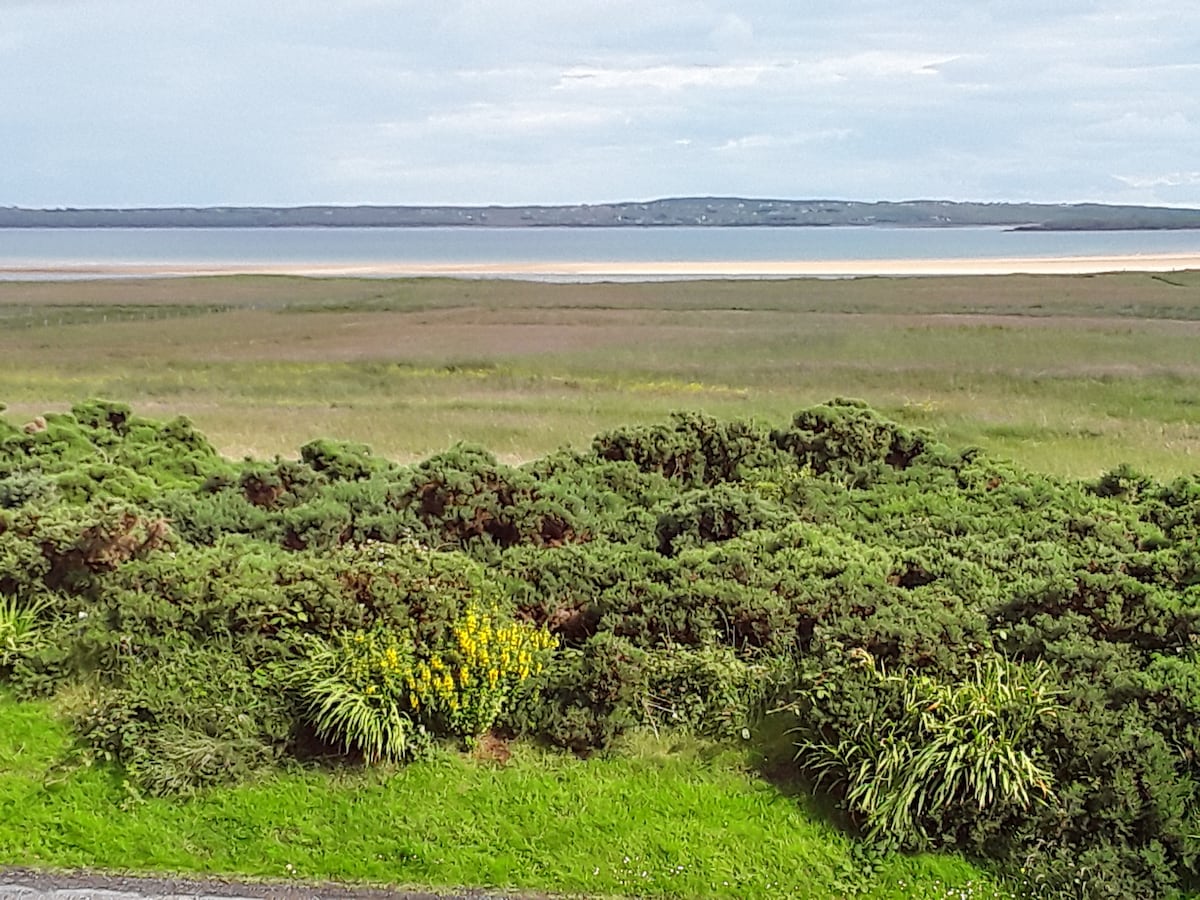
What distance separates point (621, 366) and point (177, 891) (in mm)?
22920

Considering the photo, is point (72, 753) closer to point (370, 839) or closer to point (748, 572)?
point (370, 839)

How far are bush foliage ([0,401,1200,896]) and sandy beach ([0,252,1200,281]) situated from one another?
55.9 m

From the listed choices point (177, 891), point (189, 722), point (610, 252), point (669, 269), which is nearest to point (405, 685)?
point (189, 722)

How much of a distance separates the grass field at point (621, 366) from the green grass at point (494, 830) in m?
11.0

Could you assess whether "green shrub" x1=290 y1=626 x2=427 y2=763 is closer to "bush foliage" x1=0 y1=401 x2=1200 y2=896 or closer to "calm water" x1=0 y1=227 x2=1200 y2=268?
"bush foliage" x1=0 y1=401 x2=1200 y2=896

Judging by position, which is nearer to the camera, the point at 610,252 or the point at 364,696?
the point at 364,696

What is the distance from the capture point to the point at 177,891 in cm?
602

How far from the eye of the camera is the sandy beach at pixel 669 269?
68375mm

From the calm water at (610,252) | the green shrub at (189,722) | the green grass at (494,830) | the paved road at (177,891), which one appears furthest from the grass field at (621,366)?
the calm water at (610,252)

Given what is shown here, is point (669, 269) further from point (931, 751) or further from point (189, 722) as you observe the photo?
point (931, 751)

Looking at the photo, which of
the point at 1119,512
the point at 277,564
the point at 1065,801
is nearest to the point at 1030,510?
the point at 1119,512

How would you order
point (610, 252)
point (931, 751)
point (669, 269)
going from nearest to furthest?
point (931, 751)
point (669, 269)
point (610, 252)

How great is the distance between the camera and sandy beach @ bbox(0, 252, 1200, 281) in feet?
224

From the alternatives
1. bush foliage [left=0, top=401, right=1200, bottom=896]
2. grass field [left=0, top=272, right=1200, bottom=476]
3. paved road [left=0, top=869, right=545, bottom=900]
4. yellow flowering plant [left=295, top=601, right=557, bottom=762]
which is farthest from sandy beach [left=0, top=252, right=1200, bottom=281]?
paved road [left=0, top=869, right=545, bottom=900]
